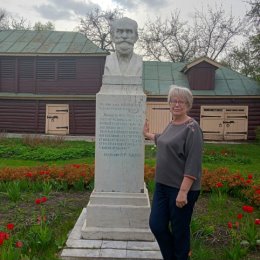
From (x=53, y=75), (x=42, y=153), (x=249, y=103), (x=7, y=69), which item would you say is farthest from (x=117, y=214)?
(x=7, y=69)

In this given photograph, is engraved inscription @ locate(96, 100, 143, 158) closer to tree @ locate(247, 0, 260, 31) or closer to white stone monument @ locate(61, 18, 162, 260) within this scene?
white stone monument @ locate(61, 18, 162, 260)

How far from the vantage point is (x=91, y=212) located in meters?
5.26

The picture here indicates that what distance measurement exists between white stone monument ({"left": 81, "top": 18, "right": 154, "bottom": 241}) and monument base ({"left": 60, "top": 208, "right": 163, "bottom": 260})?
0.71 ft

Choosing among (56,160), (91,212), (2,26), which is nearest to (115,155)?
(91,212)

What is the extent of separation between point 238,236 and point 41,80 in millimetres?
20741

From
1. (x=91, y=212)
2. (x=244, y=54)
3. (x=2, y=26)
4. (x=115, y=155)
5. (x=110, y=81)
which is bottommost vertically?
(x=91, y=212)

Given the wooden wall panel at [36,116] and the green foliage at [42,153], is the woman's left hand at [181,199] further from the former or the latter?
the wooden wall panel at [36,116]

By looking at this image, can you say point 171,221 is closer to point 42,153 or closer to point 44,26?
point 42,153

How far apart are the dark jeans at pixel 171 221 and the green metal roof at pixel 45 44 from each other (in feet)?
66.2

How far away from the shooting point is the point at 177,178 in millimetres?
3797

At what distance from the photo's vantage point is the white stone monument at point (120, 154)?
5254mm

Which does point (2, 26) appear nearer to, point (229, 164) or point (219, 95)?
point (219, 95)

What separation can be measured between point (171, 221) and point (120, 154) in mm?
1683

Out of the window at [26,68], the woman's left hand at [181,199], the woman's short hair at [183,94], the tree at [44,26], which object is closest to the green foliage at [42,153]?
the window at [26,68]
